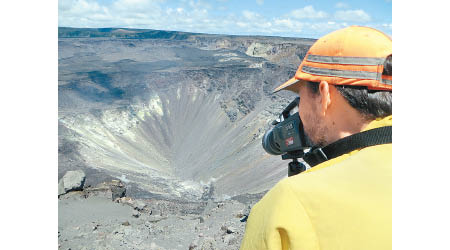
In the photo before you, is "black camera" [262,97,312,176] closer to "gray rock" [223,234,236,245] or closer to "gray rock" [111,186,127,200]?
"gray rock" [223,234,236,245]

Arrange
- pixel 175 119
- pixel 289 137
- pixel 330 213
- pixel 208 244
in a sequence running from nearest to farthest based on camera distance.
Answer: pixel 330 213 → pixel 289 137 → pixel 208 244 → pixel 175 119

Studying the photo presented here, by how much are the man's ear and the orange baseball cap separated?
0.05 ft

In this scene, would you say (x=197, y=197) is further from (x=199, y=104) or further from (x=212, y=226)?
(x=199, y=104)

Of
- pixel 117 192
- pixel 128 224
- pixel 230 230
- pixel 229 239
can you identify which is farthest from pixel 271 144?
pixel 117 192

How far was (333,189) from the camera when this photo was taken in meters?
0.89

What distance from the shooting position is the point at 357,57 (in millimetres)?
1080

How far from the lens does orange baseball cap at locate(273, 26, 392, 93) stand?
3.50 feet

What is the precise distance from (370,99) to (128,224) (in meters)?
10.2

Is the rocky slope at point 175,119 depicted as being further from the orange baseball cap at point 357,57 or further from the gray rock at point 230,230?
the orange baseball cap at point 357,57

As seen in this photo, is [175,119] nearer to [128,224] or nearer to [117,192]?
[117,192]

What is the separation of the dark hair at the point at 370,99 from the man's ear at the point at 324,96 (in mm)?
40
